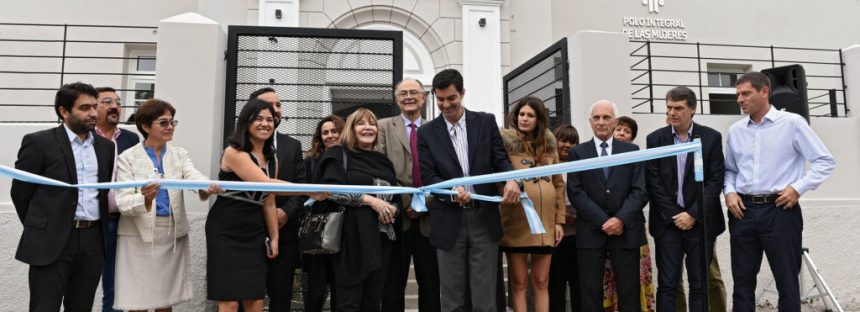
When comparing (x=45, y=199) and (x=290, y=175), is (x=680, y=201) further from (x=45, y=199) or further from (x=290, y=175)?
(x=45, y=199)

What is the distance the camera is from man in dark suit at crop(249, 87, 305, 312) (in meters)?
4.07

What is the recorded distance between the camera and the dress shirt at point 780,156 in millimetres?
3918

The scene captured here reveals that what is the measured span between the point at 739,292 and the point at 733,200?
25.5 inches

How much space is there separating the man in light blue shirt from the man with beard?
4375 millimetres

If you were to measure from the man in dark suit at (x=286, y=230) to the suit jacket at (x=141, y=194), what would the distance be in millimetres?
619

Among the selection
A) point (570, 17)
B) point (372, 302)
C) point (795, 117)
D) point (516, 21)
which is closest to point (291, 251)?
point (372, 302)

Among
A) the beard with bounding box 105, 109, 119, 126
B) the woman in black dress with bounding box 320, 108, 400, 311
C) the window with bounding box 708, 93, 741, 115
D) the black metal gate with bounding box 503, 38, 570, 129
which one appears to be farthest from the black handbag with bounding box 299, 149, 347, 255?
the window with bounding box 708, 93, 741, 115

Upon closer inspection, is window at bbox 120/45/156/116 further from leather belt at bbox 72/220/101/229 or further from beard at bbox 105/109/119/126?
leather belt at bbox 72/220/101/229

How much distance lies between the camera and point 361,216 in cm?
380

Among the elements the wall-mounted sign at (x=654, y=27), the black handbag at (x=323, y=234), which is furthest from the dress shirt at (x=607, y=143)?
the wall-mounted sign at (x=654, y=27)

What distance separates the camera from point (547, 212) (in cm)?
421

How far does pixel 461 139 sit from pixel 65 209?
8.38 feet

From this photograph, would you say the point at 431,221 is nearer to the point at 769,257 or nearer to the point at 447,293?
the point at 447,293

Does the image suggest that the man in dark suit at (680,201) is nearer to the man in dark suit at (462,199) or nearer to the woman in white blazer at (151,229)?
the man in dark suit at (462,199)
